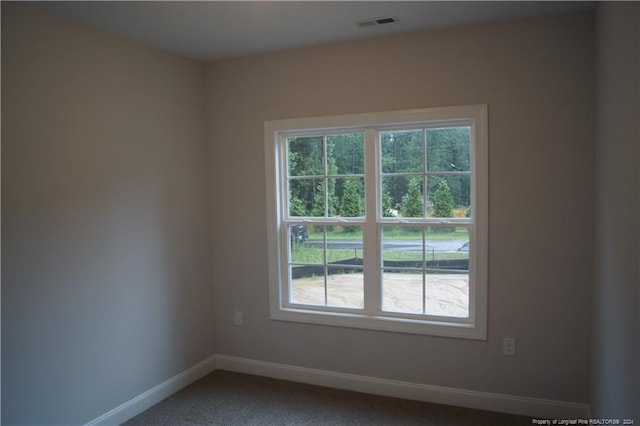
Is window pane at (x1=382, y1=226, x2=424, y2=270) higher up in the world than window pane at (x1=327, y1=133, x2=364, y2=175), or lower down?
lower down

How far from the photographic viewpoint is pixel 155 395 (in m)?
3.32

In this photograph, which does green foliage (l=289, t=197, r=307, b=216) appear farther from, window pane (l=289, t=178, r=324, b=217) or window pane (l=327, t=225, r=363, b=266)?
window pane (l=327, t=225, r=363, b=266)

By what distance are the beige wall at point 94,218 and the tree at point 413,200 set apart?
5.50 feet

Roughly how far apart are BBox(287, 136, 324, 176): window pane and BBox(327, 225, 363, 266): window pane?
19.2 inches

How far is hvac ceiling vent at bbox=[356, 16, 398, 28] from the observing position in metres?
2.87

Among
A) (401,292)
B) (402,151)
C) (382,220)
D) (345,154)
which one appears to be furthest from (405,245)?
(345,154)

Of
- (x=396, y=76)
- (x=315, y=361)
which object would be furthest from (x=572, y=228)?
(x=315, y=361)

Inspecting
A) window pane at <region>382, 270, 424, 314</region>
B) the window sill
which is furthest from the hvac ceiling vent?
the window sill

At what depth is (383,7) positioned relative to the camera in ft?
8.83

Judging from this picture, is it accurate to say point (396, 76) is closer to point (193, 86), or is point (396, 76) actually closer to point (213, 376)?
point (193, 86)

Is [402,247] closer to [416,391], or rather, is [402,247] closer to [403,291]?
[403,291]

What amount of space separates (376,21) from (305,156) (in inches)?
45.9

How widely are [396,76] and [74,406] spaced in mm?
2959

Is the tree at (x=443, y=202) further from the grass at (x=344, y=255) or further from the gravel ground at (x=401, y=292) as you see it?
the gravel ground at (x=401, y=292)
